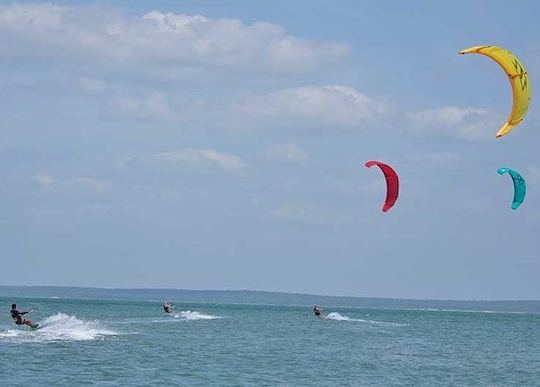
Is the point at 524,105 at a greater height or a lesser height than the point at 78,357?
greater

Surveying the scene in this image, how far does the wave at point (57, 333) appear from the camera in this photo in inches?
1832

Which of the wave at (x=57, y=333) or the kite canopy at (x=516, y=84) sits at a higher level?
the kite canopy at (x=516, y=84)

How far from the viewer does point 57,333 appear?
5022 centimetres

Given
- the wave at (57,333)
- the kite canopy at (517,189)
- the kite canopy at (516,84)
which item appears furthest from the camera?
the wave at (57,333)

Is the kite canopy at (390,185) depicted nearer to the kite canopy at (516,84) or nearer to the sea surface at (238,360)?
the sea surface at (238,360)

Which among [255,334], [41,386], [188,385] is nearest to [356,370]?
[188,385]

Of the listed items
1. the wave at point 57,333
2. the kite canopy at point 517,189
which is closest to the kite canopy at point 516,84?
the kite canopy at point 517,189

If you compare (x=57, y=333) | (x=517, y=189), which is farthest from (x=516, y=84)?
(x=57, y=333)

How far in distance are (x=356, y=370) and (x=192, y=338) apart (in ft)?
52.9

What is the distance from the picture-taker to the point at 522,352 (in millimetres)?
55125

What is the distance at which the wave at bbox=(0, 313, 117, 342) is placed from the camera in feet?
153

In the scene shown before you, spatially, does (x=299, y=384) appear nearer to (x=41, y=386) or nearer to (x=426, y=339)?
(x=41, y=386)

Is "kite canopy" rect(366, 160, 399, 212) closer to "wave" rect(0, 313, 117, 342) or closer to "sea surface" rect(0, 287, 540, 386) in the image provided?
"sea surface" rect(0, 287, 540, 386)

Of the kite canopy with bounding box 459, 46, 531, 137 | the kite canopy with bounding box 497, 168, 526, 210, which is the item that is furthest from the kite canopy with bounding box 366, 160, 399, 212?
the kite canopy with bounding box 459, 46, 531, 137
